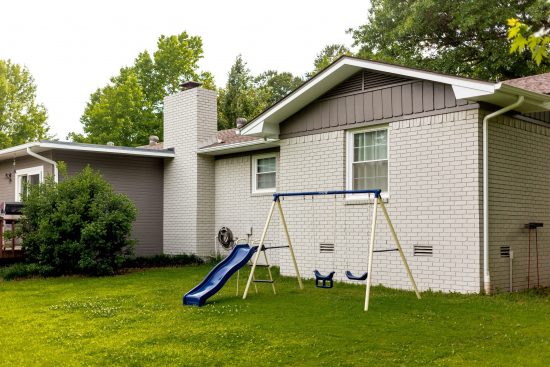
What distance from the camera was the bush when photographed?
43.1 ft

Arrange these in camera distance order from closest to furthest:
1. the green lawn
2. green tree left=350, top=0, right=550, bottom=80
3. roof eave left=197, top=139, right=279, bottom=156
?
the green lawn → roof eave left=197, top=139, right=279, bottom=156 → green tree left=350, top=0, right=550, bottom=80

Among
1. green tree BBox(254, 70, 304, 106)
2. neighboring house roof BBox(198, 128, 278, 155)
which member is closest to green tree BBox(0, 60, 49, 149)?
green tree BBox(254, 70, 304, 106)

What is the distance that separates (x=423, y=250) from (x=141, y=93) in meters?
30.0

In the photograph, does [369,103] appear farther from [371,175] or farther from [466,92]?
[466,92]

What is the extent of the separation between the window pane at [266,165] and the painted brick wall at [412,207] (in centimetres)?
284

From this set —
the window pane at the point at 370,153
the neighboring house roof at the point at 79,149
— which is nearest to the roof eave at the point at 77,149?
the neighboring house roof at the point at 79,149

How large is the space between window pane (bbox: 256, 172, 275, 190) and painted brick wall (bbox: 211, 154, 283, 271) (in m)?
0.22

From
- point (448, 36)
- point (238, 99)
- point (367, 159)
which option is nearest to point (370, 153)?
point (367, 159)

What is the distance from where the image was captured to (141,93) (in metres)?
37.3

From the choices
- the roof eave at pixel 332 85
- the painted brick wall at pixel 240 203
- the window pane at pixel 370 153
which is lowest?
the painted brick wall at pixel 240 203

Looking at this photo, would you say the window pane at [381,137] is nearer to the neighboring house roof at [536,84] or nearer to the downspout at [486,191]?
the downspout at [486,191]

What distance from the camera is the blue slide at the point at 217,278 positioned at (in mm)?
8859

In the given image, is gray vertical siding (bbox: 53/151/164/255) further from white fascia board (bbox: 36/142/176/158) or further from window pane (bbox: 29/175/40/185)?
window pane (bbox: 29/175/40/185)

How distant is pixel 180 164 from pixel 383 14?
42.2 ft
